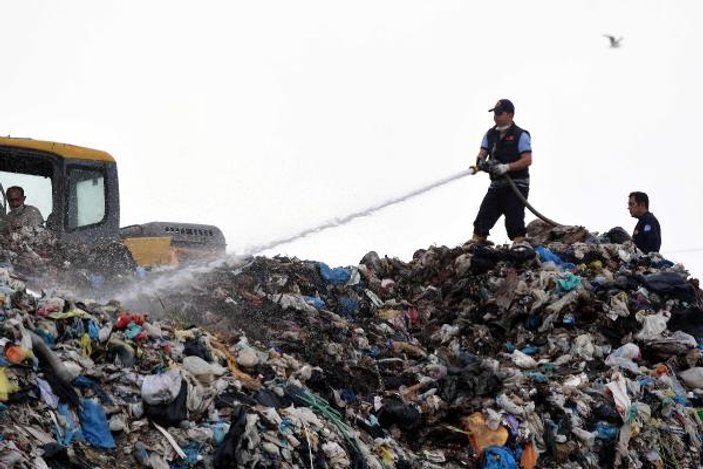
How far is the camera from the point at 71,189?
31.5ft

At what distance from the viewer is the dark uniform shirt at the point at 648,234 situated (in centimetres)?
1024

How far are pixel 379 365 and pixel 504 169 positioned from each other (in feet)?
10.9

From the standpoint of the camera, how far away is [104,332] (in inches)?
225

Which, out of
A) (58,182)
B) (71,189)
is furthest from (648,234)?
(58,182)

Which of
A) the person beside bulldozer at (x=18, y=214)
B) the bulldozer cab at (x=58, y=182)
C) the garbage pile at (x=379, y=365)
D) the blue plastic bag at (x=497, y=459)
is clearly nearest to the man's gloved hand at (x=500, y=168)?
the garbage pile at (x=379, y=365)

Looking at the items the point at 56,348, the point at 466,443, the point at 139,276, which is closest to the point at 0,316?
the point at 56,348

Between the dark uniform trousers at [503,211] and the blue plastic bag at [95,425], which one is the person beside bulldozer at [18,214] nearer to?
the blue plastic bag at [95,425]

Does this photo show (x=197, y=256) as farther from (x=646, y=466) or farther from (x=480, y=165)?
(x=646, y=466)

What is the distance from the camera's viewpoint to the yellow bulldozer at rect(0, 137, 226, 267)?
9.41 m

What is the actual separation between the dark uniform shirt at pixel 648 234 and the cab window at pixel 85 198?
18.4 feet

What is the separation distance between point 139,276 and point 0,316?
3.74 metres

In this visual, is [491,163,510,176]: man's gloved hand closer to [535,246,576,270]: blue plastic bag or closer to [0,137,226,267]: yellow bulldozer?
[535,246,576,270]: blue plastic bag

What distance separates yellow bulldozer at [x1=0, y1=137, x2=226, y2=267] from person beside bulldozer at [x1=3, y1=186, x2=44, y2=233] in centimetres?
5

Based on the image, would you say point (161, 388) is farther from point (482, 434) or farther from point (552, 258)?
point (552, 258)
